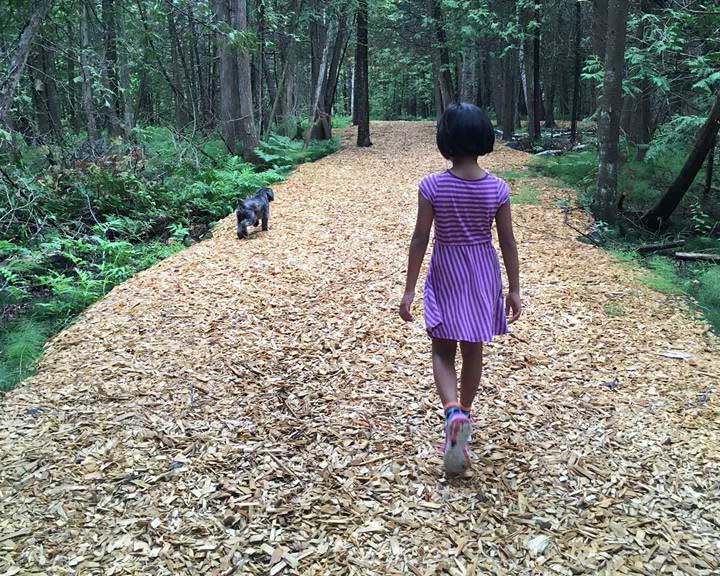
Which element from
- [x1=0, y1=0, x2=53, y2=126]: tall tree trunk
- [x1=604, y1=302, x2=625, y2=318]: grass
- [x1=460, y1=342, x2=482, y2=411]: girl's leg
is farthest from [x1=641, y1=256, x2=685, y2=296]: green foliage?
[x1=0, y1=0, x2=53, y2=126]: tall tree trunk

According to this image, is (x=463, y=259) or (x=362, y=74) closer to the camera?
(x=463, y=259)

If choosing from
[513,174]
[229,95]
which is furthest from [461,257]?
[229,95]

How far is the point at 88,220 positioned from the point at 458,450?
286 inches

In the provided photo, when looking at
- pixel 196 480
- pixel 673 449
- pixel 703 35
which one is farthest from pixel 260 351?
pixel 703 35

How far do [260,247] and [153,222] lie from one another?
7.31 feet

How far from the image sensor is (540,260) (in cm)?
652

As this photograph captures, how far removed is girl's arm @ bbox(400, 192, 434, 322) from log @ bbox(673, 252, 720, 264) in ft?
16.6

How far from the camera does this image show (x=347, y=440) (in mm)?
3289

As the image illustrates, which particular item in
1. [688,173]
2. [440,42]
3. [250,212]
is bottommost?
[250,212]

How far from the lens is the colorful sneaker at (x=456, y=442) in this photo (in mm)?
2648

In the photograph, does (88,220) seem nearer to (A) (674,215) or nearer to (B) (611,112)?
(B) (611,112)

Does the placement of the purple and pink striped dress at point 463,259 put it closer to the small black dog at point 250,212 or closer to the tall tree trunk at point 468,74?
the small black dog at point 250,212

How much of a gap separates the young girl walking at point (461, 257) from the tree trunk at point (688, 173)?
6.20 m

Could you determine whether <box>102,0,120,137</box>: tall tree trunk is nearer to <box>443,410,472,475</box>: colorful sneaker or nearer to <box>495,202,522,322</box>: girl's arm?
<box>495,202,522,322</box>: girl's arm
